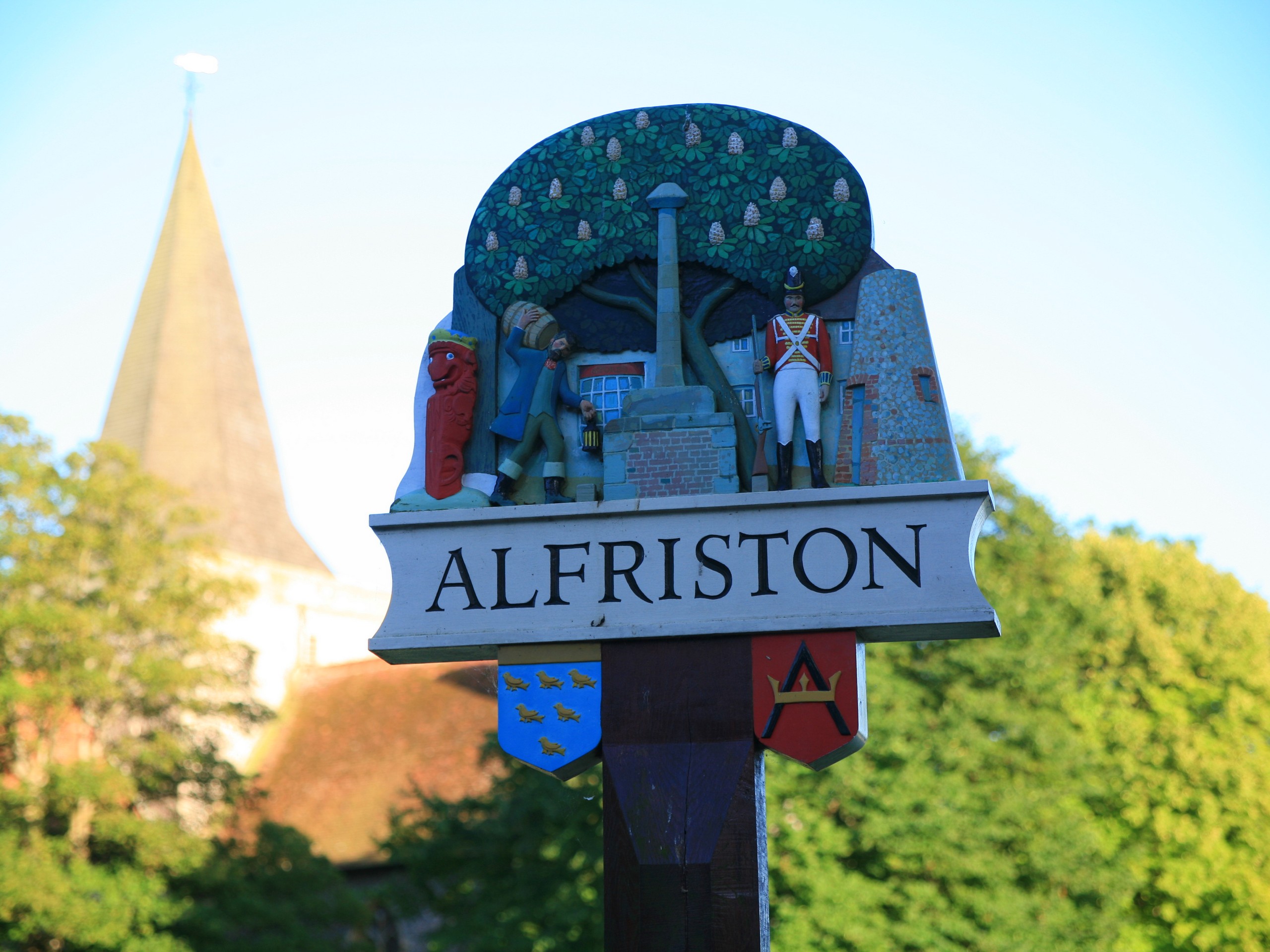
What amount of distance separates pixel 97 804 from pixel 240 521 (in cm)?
2630

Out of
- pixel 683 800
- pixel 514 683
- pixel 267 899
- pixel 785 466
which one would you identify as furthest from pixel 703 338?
pixel 267 899

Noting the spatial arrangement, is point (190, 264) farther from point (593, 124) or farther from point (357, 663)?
point (593, 124)

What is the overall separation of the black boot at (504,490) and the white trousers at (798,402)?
1.20 meters

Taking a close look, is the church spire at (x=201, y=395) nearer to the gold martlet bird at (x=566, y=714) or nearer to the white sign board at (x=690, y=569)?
the white sign board at (x=690, y=569)

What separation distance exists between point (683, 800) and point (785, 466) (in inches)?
58.1

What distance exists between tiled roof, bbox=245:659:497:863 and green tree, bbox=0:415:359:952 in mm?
9508

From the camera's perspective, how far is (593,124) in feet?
23.3

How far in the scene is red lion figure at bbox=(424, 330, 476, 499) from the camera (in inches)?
261

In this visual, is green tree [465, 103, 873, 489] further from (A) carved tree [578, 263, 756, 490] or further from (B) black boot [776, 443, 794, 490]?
(B) black boot [776, 443, 794, 490]

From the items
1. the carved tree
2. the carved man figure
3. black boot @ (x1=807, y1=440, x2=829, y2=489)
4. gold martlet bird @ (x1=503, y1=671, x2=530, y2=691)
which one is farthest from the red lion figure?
black boot @ (x1=807, y1=440, x2=829, y2=489)

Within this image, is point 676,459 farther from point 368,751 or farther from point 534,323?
point 368,751

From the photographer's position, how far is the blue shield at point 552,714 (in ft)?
19.7

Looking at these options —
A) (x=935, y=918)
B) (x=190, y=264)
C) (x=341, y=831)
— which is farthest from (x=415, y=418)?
(x=190, y=264)

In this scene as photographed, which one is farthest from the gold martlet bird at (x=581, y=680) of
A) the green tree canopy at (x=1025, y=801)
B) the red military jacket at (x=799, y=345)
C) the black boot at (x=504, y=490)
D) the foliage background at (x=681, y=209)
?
the green tree canopy at (x=1025, y=801)
